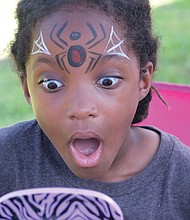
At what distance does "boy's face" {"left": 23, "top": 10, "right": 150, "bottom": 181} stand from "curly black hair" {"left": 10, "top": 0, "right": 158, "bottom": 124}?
0.07 feet

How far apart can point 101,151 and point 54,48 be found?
0.76 ft

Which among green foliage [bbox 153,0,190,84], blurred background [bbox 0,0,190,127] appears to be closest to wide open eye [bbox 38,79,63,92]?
blurred background [bbox 0,0,190,127]

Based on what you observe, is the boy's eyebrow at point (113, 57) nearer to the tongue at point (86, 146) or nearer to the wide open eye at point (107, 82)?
the wide open eye at point (107, 82)

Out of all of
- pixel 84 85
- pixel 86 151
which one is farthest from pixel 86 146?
pixel 84 85

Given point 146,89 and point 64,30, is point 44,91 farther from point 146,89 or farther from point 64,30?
point 146,89

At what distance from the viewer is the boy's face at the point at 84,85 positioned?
129 centimetres

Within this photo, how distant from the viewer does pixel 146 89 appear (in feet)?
4.80

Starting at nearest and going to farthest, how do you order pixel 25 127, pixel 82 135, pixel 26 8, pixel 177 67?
pixel 82 135
pixel 26 8
pixel 25 127
pixel 177 67

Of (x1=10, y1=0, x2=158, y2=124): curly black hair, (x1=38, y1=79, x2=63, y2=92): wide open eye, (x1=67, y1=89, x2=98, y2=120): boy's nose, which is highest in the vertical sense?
(x1=10, y1=0, x2=158, y2=124): curly black hair

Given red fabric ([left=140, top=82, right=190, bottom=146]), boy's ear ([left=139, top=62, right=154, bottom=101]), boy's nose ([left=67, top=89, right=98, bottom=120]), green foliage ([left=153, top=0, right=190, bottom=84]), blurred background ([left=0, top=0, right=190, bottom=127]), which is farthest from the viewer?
green foliage ([left=153, top=0, right=190, bottom=84])

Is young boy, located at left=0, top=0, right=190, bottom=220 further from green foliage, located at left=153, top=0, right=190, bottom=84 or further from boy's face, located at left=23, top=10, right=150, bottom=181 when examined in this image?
green foliage, located at left=153, top=0, right=190, bottom=84

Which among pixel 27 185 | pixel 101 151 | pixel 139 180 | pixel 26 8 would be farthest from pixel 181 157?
pixel 26 8

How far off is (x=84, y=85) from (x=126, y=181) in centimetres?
29

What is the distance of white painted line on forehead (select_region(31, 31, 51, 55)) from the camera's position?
4.37 feet
